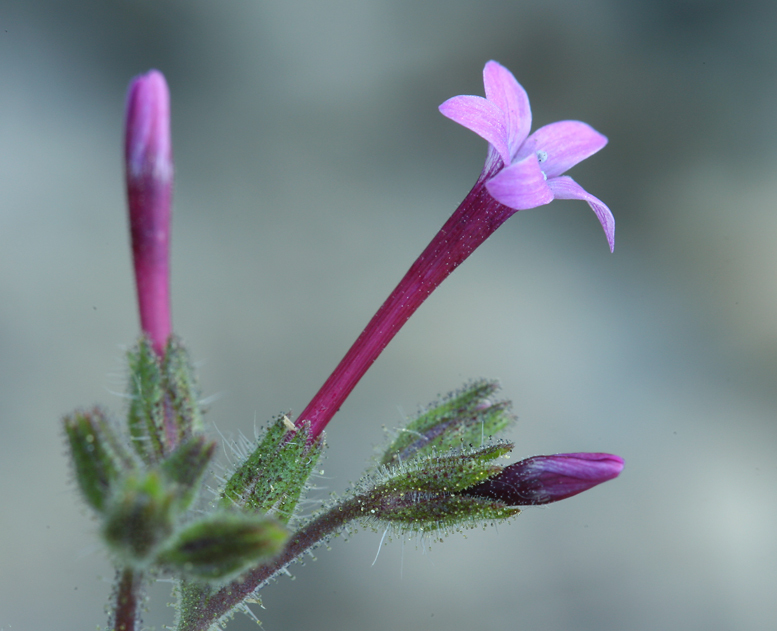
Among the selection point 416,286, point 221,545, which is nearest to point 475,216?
point 416,286

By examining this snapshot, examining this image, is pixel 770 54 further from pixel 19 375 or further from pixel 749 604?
pixel 19 375

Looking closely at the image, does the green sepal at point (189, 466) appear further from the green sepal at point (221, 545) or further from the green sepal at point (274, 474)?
the green sepal at point (274, 474)

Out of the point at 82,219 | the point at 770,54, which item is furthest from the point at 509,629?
the point at 770,54

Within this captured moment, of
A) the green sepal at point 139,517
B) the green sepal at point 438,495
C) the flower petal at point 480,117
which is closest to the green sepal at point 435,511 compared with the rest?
the green sepal at point 438,495

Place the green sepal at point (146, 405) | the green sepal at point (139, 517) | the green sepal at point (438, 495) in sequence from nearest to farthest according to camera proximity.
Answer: the green sepal at point (139, 517) → the green sepal at point (146, 405) → the green sepal at point (438, 495)

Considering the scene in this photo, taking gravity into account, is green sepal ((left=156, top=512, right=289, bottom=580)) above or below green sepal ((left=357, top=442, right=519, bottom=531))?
below

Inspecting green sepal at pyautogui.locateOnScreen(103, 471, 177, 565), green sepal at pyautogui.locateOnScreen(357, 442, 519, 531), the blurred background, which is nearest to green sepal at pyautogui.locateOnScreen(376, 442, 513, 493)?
green sepal at pyautogui.locateOnScreen(357, 442, 519, 531)

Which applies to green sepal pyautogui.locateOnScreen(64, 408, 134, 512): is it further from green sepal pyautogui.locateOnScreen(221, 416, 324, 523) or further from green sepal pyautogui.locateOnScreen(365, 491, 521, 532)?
green sepal pyautogui.locateOnScreen(365, 491, 521, 532)

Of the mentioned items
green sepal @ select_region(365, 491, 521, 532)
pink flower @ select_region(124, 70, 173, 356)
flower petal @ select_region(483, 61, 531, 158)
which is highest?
flower petal @ select_region(483, 61, 531, 158)
